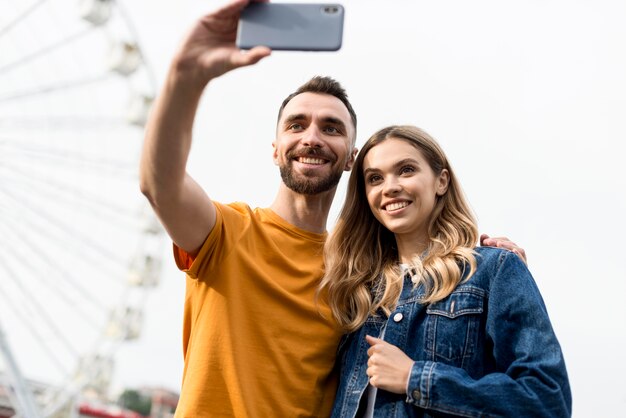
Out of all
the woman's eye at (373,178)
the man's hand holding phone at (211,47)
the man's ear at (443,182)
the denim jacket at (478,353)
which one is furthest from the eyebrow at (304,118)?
the man's hand holding phone at (211,47)

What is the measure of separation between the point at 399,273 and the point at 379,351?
503 millimetres

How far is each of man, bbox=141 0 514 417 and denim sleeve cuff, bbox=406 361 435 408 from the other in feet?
1.78

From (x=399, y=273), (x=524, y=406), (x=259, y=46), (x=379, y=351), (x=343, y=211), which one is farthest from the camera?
(x=343, y=211)

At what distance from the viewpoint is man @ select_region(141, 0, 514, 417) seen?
8.84ft

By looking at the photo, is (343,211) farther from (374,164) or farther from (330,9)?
(330,9)

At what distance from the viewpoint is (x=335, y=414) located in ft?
9.28

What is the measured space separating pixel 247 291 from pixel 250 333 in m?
0.17

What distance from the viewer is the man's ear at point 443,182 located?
10.2 ft

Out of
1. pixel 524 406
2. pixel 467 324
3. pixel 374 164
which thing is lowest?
pixel 524 406

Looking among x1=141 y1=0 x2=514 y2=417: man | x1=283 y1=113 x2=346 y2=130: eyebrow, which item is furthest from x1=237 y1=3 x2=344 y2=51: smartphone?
x1=283 y1=113 x2=346 y2=130: eyebrow

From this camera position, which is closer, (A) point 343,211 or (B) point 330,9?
(B) point 330,9

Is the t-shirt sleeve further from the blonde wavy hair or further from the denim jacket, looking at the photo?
the denim jacket

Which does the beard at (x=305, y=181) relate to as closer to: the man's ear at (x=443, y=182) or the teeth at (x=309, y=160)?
the teeth at (x=309, y=160)

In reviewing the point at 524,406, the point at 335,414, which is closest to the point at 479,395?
the point at 524,406
